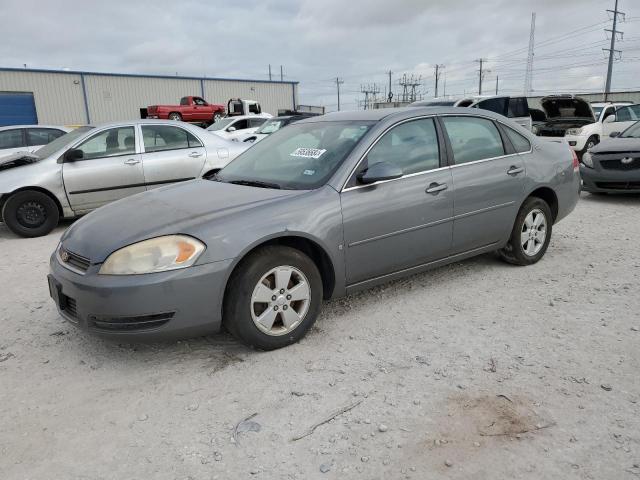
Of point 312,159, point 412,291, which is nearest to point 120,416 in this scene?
point 312,159

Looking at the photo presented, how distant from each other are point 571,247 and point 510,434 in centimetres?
366

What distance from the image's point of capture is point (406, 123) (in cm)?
396

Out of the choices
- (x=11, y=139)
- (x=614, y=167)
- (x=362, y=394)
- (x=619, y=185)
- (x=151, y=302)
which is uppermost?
(x=11, y=139)

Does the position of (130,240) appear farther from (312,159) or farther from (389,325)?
(389,325)

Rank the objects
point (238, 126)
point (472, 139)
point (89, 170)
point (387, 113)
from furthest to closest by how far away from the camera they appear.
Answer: point (238, 126) < point (89, 170) < point (472, 139) < point (387, 113)

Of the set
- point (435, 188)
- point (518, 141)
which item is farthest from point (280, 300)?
point (518, 141)

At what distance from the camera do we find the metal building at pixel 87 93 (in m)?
30.9

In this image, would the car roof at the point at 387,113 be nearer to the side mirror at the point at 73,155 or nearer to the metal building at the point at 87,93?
the side mirror at the point at 73,155

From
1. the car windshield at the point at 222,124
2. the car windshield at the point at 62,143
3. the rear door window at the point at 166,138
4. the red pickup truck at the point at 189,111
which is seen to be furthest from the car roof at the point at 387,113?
the red pickup truck at the point at 189,111

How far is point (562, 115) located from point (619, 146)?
6326mm

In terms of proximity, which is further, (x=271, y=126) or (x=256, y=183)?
(x=271, y=126)

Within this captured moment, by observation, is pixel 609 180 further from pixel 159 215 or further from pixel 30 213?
pixel 30 213

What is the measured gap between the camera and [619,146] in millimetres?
8125

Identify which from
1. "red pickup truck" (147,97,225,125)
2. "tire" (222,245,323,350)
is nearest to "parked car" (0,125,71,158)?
"tire" (222,245,323,350)
